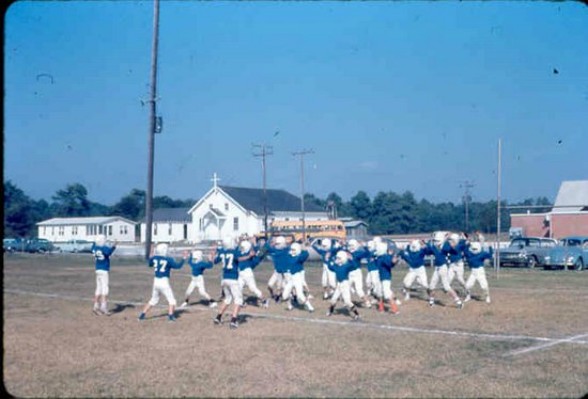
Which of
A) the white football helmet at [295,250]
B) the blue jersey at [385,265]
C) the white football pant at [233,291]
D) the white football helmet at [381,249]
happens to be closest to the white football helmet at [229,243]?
the white football pant at [233,291]

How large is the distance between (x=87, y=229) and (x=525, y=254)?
62.5 meters

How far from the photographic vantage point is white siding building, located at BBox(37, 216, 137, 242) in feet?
277

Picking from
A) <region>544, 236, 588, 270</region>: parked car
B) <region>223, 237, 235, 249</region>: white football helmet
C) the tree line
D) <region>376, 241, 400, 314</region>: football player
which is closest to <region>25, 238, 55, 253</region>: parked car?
the tree line

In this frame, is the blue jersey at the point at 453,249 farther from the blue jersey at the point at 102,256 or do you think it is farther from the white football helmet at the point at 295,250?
the blue jersey at the point at 102,256

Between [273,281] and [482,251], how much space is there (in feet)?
21.6

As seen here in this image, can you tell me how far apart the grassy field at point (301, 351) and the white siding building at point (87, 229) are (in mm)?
65231

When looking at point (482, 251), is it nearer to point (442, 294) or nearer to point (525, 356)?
point (442, 294)

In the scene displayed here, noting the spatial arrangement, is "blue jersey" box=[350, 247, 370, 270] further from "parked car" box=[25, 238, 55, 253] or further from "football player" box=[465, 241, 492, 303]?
"parked car" box=[25, 238, 55, 253]

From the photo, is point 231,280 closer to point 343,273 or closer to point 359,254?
point 343,273

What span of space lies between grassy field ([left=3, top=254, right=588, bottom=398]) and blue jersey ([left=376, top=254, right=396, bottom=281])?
1.18m

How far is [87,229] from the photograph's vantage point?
85.2 metres

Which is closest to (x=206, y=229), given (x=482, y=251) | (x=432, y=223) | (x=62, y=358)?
(x=432, y=223)

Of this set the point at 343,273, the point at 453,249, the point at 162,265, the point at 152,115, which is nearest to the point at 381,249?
the point at 343,273

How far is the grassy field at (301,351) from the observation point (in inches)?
385
